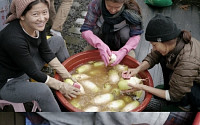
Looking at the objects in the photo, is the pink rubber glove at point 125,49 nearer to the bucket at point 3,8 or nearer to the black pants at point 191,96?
the black pants at point 191,96

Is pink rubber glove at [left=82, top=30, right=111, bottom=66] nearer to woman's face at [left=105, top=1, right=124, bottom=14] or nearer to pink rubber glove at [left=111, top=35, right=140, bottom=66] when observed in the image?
pink rubber glove at [left=111, top=35, right=140, bottom=66]

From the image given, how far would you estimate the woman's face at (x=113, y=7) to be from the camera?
197cm

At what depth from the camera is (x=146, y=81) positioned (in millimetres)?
2096

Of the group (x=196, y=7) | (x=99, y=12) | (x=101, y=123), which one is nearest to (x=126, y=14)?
(x=99, y=12)

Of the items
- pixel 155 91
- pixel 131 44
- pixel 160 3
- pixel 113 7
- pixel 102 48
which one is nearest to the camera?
pixel 155 91

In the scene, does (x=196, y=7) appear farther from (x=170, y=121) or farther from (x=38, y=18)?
(x=38, y=18)

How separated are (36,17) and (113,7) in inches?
24.8

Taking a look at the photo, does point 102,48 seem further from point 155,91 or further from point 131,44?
point 155,91

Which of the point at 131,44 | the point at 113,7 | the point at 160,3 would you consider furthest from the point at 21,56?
the point at 160,3

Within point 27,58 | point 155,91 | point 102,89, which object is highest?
point 27,58

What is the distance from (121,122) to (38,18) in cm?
84

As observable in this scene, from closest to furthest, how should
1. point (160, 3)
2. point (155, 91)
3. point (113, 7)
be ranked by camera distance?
point (155, 91)
point (113, 7)
point (160, 3)

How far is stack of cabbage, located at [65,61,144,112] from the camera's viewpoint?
6.60 ft

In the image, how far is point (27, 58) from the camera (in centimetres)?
174
